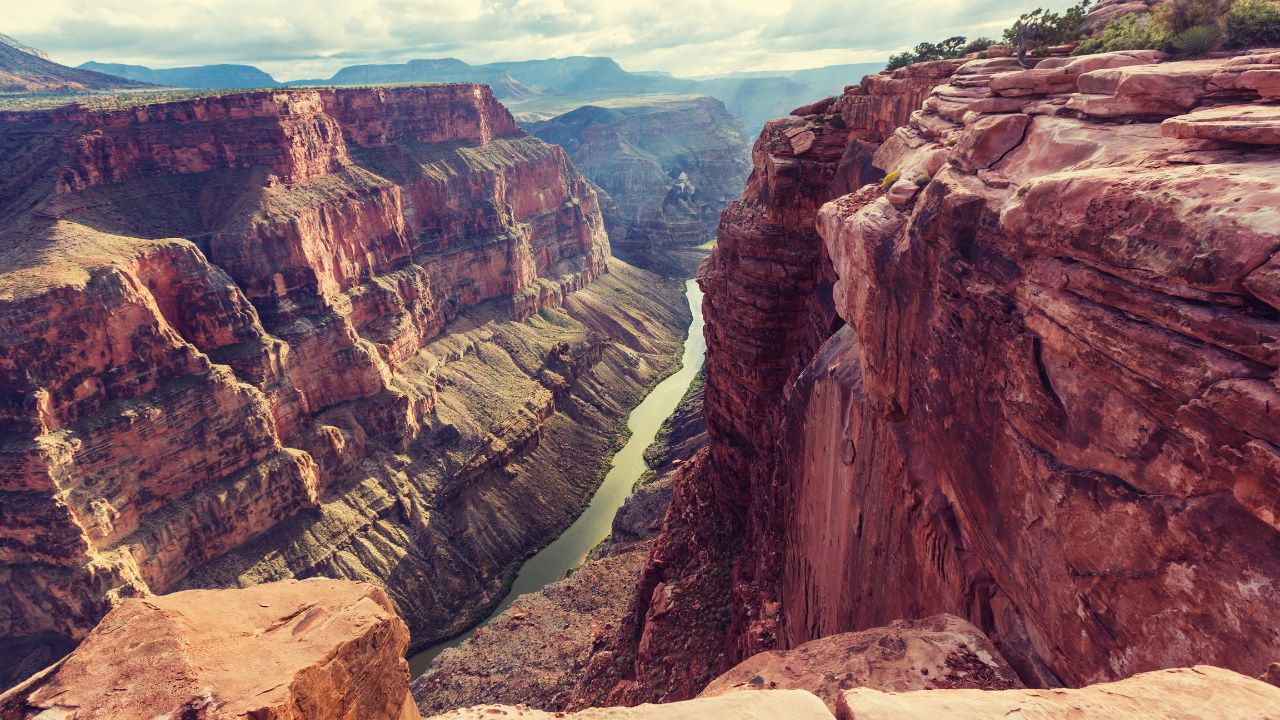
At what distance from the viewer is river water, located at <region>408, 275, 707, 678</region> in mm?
56156

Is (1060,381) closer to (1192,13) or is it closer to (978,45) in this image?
(1192,13)

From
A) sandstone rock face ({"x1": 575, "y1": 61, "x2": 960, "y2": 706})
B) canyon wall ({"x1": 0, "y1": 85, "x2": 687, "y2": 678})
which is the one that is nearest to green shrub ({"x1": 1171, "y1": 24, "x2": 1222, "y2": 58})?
sandstone rock face ({"x1": 575, "y1": 61, "x2": 960, "y2": 706})

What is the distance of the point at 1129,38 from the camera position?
1639 cm

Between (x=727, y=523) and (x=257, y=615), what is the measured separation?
24.3 metres

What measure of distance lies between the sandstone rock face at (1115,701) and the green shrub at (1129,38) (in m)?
15.3

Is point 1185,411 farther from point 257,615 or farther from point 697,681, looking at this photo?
point 697,681

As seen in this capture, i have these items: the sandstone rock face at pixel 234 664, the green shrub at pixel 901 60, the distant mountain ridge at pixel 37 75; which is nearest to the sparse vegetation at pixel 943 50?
the green shrub at pixel 901 60

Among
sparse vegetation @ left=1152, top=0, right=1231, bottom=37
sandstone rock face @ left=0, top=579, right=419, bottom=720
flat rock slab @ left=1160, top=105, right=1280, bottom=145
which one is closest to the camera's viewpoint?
flat rock slab @ left=1160, top=105, right=1280, bottom=145

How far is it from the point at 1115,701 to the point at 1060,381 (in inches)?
174

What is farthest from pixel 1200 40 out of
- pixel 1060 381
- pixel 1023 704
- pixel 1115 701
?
pixel 1023 704

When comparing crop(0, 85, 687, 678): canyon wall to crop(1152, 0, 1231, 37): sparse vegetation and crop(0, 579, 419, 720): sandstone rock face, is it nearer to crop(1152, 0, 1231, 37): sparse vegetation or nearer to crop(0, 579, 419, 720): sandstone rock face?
crop(0, 579, 419, 720): sandstone rock face

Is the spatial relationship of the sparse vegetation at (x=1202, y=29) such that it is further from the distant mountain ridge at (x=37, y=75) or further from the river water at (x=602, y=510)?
the distant mountain ridge at (x=37, y=75)

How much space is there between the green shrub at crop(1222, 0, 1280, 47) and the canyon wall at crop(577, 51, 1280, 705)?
6.57 feet

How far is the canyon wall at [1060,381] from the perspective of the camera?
718 centimetres
